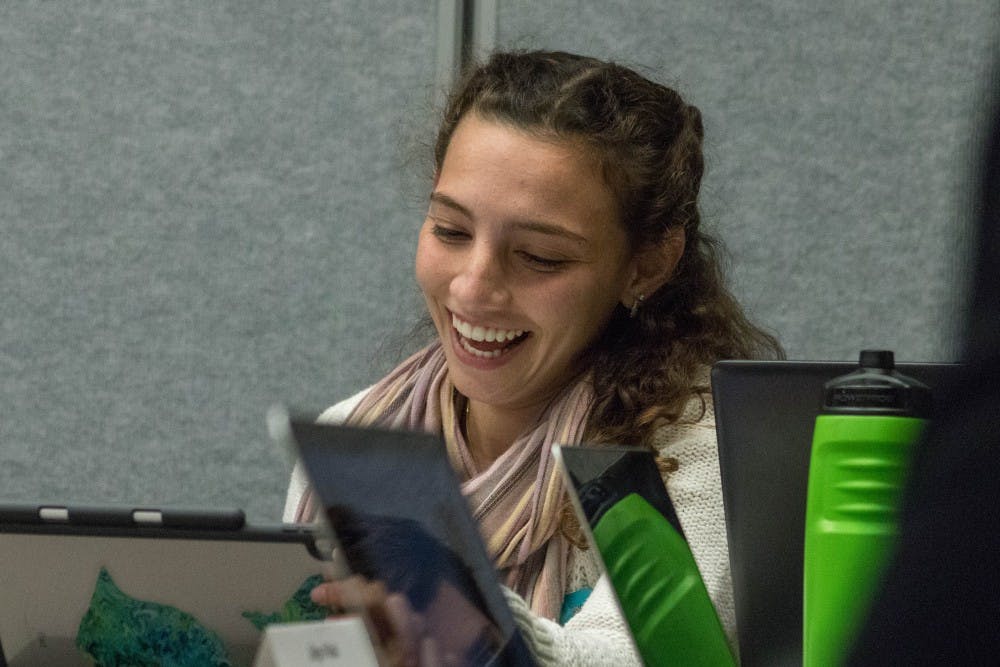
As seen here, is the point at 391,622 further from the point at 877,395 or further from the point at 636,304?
the point at 636,304

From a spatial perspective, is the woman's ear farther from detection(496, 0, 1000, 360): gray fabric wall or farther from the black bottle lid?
the black bottle lid

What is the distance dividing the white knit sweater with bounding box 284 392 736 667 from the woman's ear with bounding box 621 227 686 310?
10 centimetres

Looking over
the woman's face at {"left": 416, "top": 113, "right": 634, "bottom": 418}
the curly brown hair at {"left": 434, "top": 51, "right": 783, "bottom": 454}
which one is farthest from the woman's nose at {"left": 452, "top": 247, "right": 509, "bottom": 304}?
the curly brown hair at {"left": 434, "top": 51, "right": 783, "bottom": 454}

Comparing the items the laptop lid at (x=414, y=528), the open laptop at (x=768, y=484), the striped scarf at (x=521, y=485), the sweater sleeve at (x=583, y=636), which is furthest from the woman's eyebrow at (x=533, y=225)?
the laptop lid at (x=414, y=528)

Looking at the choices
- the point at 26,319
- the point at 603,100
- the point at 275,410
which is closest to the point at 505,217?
the point at 603,100

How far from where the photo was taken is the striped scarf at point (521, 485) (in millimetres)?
833

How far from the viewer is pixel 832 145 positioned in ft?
4.47

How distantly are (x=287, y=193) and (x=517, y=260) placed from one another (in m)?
0.56

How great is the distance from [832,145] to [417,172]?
0.44 metres

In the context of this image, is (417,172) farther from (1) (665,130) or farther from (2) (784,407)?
(2) (784,407)

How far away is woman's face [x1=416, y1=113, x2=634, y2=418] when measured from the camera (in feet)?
2.85

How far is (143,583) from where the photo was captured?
489 millimetres

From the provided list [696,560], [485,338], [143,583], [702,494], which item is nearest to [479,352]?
[485,338]

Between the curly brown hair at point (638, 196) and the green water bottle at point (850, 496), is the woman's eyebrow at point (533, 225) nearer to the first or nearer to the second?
the curly brown hair at point (638, 196)
